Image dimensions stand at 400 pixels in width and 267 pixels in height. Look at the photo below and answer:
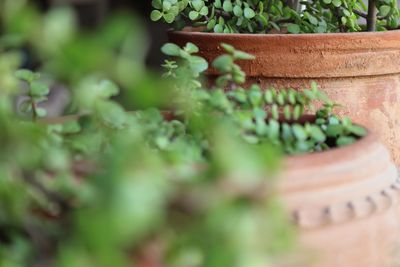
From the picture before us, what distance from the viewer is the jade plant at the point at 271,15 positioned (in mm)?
1716

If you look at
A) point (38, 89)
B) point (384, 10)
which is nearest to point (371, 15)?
point (384, 10)

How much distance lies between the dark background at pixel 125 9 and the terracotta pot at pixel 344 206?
2.11 metres

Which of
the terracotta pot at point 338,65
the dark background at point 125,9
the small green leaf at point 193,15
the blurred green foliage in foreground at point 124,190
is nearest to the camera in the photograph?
the blurred green foliage in foreground at point 124,190

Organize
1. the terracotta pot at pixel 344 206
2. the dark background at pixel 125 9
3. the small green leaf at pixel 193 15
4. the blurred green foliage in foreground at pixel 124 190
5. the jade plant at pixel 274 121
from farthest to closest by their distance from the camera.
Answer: the dark background at pixel 125 9
the small green leaf at pixel 193 15
the jade plant at pixel 274 121
the terracotta pot at pixel 344 206
the blurred green foliage in foreground at pixel 124 190

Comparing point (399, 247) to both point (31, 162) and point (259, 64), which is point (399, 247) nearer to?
point (31, 162)

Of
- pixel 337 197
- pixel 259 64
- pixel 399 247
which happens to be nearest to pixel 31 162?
pixel 337 197

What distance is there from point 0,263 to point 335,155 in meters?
0.38

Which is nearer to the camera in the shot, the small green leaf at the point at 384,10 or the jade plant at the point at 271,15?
the jade plant at the point at 271,15

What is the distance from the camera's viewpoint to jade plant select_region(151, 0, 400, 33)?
A: 1.72m

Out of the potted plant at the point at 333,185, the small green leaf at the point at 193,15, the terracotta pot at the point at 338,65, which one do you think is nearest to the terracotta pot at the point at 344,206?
the potted plant at the point at 333,185

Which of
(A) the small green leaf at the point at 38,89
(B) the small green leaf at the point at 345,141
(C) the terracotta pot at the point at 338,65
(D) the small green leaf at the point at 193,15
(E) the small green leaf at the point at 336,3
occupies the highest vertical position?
(A) the small green leaf at the point at 38,89

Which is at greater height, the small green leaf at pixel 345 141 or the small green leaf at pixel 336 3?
the small green leaf at pixel 345 141

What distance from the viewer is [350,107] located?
1625mm

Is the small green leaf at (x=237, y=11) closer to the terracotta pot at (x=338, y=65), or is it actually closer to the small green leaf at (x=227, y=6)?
Result: the small green leaf at (x=227, y=6)
